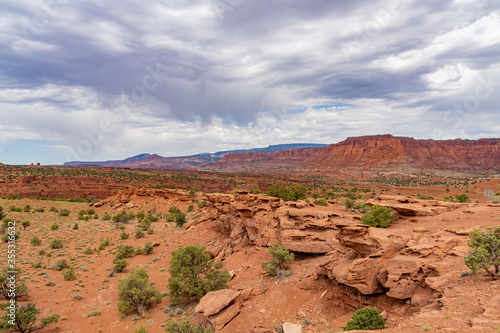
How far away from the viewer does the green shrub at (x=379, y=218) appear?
59.1 feet

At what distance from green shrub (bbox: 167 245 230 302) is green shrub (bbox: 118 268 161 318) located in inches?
55.3

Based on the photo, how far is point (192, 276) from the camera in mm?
17094

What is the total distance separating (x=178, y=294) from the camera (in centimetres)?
1686

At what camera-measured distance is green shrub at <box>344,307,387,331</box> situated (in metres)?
9.08

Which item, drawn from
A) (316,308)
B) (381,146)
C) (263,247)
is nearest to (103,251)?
(263,247)

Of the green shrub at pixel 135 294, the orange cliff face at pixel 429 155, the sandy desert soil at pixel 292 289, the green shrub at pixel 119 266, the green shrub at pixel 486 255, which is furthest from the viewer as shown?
the orange cliff face at pixel 429 155

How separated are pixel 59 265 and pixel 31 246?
8365 mm

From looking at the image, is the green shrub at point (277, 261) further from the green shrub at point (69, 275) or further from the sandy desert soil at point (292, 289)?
the green shrub at point (69, 275)

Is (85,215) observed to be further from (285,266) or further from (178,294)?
(285,266)

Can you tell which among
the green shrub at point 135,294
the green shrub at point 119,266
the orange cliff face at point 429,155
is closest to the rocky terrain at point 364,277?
the green shrub at point 135,294

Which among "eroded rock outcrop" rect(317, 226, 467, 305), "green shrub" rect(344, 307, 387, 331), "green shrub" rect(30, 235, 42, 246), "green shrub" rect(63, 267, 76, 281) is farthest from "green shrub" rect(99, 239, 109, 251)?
"green shrub" rect(344, 307, 387, 331)

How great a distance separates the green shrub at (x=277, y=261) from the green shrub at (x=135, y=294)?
7878mm

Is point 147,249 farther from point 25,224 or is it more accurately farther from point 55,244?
point 25,224

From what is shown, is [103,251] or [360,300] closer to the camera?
[360,300]
